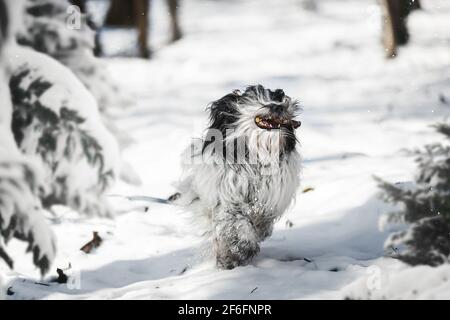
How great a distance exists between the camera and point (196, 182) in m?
3.66

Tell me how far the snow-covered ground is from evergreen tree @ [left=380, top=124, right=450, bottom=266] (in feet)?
0.31

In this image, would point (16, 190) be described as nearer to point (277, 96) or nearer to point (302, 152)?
point (277, 96)

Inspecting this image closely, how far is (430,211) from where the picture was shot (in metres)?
2.86

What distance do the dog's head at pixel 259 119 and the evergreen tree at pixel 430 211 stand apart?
2.88 feet

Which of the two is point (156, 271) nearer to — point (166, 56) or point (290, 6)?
point (166, 56)

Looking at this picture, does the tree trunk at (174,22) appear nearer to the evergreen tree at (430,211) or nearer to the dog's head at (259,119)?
the dog's head at (259,119)

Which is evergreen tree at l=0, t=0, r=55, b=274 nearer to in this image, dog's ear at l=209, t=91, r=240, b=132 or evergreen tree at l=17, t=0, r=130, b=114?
evergreen tree at l=17, t=0, r=130, b=114

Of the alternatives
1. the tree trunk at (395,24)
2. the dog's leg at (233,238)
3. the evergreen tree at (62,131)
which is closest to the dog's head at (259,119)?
the dog's leg at (233,238)

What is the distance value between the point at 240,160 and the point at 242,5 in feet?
45.8

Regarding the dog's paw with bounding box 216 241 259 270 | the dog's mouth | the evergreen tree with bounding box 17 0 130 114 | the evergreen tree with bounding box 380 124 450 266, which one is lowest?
the dog's paw with bounding box 216 241 259 270

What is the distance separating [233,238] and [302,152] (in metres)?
3.39

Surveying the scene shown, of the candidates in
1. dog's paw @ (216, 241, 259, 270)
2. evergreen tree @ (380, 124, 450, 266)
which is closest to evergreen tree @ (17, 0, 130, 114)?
dog's paw @ (216, 241, 259, 270)

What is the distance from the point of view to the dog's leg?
356 cm

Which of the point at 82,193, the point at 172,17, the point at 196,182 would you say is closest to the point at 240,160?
the point at 196,182
